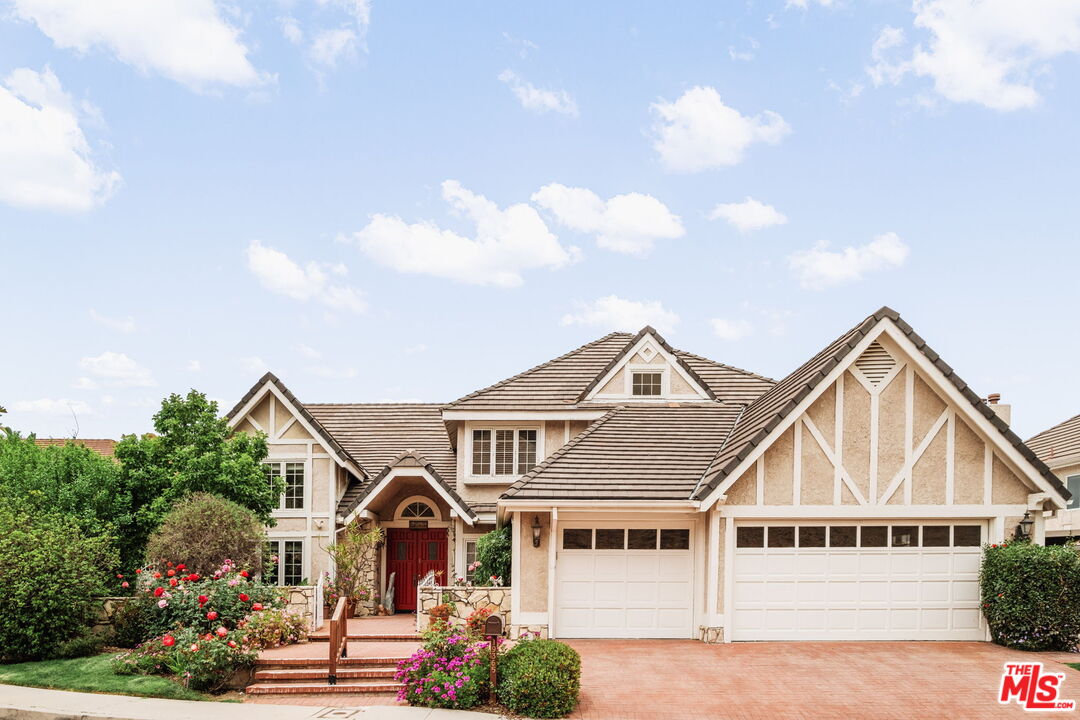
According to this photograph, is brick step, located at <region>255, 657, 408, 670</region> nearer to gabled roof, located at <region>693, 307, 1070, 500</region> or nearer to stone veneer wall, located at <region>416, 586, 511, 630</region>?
stone veneer wall, located at <region>416, 586, 511, 630</region>

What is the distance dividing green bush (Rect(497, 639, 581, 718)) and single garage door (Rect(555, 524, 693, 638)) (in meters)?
4.32

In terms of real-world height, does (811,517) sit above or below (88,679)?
above

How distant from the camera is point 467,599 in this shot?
16.0m

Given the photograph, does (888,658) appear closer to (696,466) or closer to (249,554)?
(696,466)

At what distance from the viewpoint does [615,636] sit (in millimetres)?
15961

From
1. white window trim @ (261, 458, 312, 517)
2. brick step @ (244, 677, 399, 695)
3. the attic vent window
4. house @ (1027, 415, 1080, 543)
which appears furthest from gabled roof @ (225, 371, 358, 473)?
house @ (1027, 415, 1080, 543)

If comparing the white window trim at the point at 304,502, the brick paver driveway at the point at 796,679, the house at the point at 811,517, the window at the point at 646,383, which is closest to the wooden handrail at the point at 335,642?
the house at the point at 811,517

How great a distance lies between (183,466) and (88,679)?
606 centimetres

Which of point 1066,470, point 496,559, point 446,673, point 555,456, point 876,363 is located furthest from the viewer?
point 1066,470

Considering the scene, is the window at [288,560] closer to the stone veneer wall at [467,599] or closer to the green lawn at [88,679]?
the stone veneer wall at [467,599]

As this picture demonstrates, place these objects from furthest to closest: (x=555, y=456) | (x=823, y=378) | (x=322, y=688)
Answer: (x=555, y=456)
(x=823, y=378)
(x=322, y=688)

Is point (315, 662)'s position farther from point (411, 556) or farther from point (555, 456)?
point (411, 556)

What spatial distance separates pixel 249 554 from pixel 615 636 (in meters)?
7.53

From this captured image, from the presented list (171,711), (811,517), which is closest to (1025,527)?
(811,517)
